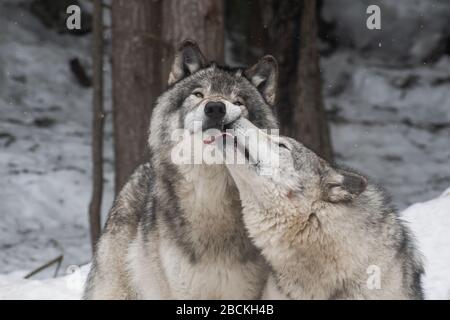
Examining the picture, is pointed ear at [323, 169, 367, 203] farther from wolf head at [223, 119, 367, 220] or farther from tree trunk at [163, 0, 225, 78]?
tree trunk at [163, 0, 225, 78]

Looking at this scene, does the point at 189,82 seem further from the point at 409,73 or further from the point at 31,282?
the point at 409,73

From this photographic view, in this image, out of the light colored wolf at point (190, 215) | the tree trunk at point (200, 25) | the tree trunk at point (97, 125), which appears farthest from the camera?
the tree trunk at point (97, 125)

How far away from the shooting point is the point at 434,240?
7.74 m

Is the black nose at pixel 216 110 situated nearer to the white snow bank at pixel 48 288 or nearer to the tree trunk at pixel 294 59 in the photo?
the white snow bank at pixel 48 288

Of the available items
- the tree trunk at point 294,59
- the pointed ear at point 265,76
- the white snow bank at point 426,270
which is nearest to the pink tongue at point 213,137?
the pointed ear at point 265,76

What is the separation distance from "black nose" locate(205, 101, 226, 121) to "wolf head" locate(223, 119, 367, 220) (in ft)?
0.40

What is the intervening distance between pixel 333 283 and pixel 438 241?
280 cm

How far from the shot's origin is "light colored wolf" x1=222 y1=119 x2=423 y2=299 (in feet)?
17.0

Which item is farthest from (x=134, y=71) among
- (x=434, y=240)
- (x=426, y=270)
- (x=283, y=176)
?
(x=283, y=176)

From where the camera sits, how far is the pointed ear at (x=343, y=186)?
524 cm

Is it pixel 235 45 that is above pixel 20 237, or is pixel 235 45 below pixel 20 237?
above

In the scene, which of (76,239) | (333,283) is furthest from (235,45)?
(333,283)

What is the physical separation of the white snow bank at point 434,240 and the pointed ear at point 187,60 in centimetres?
239

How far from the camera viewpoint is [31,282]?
318 inches
